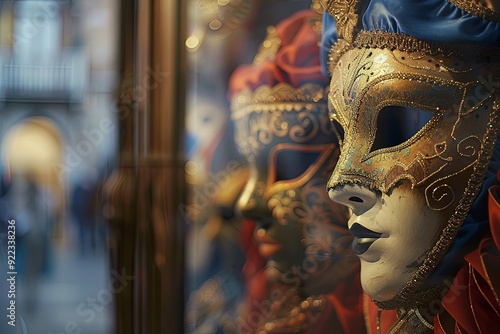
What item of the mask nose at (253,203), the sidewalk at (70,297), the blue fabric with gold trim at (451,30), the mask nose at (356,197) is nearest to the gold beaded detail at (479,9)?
the blue fabric with gold trim at (451,30)

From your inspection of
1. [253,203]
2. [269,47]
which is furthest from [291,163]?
[269,47]

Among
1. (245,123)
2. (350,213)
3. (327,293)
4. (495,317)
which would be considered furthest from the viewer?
(245,123)

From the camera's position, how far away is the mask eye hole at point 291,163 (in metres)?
1.19

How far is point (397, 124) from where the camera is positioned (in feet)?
3.09

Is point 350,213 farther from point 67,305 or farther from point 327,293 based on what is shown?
point 67,305

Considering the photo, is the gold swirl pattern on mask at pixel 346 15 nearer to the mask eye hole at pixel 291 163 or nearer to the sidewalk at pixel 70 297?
the mask eye hole at pixel 291 163

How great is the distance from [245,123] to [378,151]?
403mm

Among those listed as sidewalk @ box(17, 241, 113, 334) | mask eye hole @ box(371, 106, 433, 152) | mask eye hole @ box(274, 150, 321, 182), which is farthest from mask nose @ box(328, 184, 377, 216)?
sidewalk @ box(17, 241, 113, 334)

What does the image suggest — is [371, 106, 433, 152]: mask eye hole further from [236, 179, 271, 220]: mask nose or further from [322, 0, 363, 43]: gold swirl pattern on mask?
[236, 179, 271, 220]: mask nose

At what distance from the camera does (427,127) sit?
3.05 feet

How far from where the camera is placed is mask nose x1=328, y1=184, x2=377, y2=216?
0.96 meters

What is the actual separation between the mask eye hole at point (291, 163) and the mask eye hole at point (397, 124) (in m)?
0.23

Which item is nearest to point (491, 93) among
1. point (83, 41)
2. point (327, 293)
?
point (327, 293)

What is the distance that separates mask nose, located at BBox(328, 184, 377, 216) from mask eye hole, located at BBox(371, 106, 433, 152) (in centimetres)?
5
